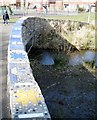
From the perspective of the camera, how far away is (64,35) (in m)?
27.3

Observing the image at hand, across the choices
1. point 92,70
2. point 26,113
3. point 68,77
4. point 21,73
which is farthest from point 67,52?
point 26,113

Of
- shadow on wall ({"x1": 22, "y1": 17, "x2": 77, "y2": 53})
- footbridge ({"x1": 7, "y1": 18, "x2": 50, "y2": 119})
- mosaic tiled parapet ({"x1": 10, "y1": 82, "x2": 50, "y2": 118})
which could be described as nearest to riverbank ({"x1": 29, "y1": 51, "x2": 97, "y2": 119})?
footbridge ({"x1": 7, "y1": 18, "x2": 50, "y2": 119})

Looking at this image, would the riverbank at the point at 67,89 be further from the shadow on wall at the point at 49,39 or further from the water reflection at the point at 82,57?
the shadow on wall at the point at 49,39

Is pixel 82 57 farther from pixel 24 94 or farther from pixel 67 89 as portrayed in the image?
pixel 24 94

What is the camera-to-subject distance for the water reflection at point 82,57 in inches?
869

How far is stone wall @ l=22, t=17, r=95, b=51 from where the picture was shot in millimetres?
25969

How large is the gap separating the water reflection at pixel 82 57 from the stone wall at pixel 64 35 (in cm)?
90

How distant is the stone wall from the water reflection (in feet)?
2.97

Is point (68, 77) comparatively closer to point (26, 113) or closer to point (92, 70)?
point (92, 70)

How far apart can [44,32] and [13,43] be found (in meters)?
14.4

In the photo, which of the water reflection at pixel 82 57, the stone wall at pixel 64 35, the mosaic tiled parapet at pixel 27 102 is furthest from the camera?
the stone wall at pixel 64 35

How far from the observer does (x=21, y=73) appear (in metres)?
7.63

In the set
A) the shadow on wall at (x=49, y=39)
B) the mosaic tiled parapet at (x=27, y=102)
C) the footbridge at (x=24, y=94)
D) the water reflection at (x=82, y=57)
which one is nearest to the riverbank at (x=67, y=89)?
the water reflection at (x=82, y=57)

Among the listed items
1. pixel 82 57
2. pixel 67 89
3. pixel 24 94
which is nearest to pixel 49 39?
pixel 82 57
